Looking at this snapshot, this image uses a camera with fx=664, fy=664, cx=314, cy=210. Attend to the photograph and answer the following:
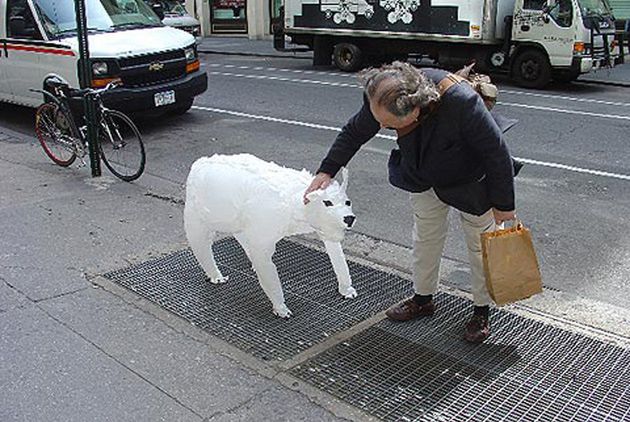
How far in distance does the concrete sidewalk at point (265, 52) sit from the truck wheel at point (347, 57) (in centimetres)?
310

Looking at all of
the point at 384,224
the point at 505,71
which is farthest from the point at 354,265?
the point at 505,71

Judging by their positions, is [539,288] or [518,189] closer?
[539,288]

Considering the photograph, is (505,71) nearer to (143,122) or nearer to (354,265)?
(143,122)

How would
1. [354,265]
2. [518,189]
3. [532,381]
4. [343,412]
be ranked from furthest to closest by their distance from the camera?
[518,189] < [354,265] < [532,381] < [343,412]

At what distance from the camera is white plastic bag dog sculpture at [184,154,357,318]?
3.56m

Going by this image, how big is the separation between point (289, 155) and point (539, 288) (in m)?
4.83

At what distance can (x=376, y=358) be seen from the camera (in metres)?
3.50

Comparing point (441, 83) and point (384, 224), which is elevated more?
point (441, 83)

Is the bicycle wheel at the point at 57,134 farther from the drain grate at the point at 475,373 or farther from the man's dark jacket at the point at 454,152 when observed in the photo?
the drain grate at the point at 475,373

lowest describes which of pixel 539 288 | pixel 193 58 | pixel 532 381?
pixel 532 381

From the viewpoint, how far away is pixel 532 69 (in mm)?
13117

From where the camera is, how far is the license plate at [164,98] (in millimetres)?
8953

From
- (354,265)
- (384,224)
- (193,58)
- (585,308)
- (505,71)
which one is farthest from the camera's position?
(505,71)

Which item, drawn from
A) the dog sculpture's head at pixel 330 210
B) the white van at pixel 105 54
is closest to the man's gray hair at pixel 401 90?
the dog sculpture's head at pixel 330 210
